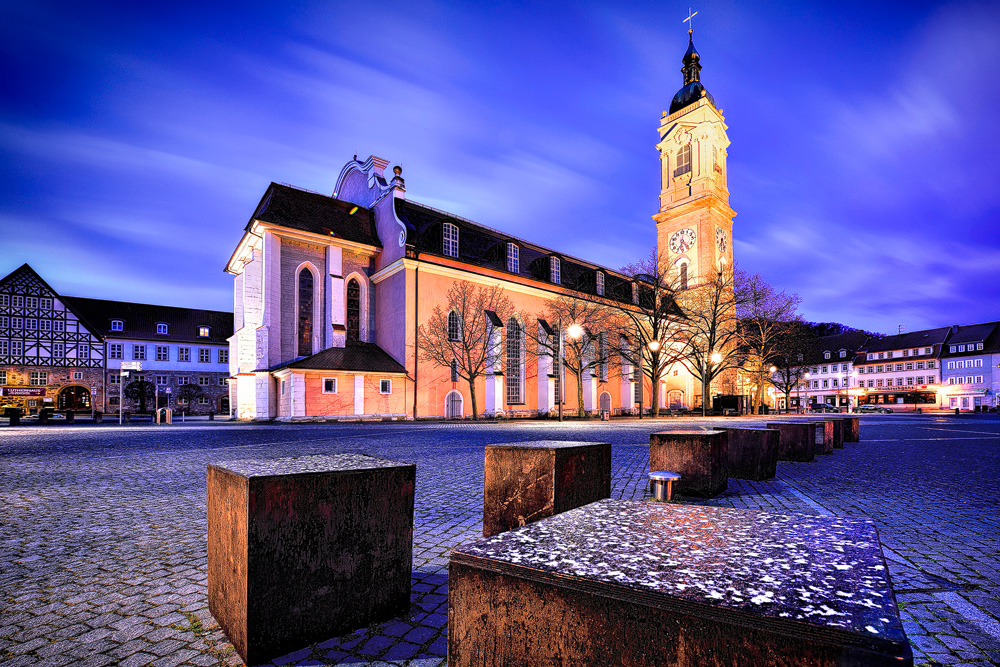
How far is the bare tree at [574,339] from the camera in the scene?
1398 inches

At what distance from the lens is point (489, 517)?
408cm

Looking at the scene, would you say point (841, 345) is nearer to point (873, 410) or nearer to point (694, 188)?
point (873, 410)

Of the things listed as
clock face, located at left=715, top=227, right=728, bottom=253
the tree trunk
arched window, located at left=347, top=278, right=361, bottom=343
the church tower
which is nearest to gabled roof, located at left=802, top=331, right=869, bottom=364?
clock face, located at left=715, top=227, right=728, bottom=253

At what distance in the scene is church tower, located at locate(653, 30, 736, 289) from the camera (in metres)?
50.8

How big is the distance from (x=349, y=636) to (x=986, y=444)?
744 inches

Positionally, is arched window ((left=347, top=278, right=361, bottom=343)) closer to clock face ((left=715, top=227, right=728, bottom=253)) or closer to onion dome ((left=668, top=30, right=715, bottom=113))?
clock face ((left=715, top=227, right=728, bottom=253))

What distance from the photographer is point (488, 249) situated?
35.9 m

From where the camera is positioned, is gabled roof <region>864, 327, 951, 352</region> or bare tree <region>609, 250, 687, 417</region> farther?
gabled roof <region>864, 327, 951, 352</region>

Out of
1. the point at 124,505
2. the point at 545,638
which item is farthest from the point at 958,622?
the point at 124,505

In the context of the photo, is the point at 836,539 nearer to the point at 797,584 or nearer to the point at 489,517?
the point at 797,584

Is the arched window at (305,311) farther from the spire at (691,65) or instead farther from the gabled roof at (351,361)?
the spire at (691,65)

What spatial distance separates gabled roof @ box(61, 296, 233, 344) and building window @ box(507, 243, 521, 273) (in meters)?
35.6

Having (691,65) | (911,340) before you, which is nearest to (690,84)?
(691,65)

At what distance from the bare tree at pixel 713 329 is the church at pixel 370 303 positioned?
4.84 metres
